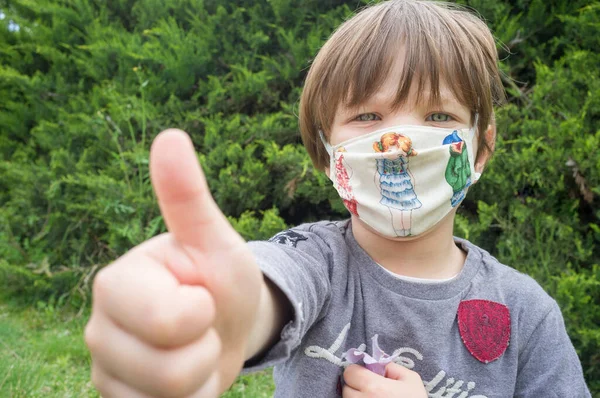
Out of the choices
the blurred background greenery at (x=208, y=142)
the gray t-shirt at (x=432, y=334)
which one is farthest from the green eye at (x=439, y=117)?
the blurred background greenery at (x=208, y=142)

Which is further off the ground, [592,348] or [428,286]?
[428,286]

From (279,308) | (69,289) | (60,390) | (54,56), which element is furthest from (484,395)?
(54,56)

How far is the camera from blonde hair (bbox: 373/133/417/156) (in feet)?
4.18

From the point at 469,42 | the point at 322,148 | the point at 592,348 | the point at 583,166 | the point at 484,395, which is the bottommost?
the point at 592,348

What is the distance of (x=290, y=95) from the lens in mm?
3262

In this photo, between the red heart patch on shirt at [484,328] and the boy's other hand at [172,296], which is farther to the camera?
the red heart patch on shirt at [484,328]

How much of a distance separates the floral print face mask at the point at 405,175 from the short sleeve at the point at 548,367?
0.40 meters

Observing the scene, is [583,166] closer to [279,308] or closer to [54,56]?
[279,308]

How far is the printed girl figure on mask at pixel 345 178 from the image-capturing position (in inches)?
53.8

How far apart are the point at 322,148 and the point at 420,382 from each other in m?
0.77

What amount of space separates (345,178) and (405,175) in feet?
0.57

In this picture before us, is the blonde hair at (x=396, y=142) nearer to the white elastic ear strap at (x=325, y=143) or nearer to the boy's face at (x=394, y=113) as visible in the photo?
the boy's face at (x=394, y=113)

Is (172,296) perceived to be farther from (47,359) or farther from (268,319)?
(47,359)

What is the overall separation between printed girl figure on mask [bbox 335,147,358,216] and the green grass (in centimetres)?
141
